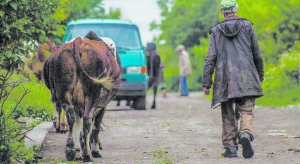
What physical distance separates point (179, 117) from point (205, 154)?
743cm

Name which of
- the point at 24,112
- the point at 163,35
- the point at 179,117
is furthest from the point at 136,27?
the point at 163,35

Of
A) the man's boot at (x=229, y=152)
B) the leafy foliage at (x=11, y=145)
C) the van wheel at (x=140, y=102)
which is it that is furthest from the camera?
the van wheel at (x=140, y=102)

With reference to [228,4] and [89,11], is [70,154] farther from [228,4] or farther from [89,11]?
[89,11]

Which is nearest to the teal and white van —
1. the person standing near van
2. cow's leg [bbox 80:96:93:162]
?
cow's leg [bbox 80:96:93:162]

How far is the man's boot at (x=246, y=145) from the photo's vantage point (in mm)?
9906

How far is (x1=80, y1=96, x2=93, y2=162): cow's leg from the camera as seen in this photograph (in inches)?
384

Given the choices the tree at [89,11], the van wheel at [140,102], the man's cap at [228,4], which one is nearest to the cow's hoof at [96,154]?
the man's cap at [228,4]

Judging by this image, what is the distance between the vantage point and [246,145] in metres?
9.95

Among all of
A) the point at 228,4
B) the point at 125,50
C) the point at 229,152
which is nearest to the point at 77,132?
the point at 229,152

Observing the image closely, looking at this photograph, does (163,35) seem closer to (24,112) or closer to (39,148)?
(24,112)

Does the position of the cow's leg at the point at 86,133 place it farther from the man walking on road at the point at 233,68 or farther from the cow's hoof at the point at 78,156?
the man walking on road at the point at 233,68

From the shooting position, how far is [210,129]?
1442 centimetres

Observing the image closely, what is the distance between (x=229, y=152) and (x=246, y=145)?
0.37m

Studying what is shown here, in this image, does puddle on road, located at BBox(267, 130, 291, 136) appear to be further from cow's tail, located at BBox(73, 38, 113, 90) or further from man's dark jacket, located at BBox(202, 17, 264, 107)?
cow's tail, located at BBox(73, 38, 113, 90)
